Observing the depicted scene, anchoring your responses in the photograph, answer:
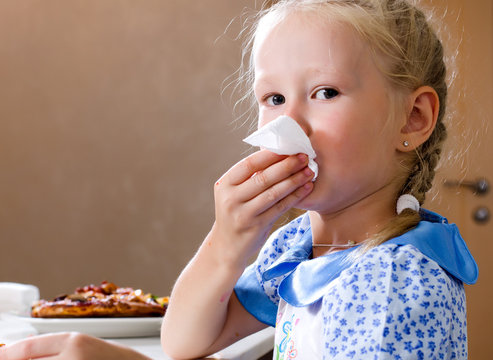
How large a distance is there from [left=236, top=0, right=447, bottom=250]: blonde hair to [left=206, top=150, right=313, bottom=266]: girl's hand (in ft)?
0.41

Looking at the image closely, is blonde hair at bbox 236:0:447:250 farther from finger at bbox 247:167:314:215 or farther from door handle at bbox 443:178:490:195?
door handle at bbox 443:178:490:195

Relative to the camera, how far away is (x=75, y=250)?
11.9 ft

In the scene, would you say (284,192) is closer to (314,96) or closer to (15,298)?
(314,96)

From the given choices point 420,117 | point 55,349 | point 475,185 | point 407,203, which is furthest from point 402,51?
point 475,185

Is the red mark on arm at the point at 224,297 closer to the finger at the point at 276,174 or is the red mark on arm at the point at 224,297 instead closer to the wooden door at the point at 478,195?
the finger at the point at 276,174

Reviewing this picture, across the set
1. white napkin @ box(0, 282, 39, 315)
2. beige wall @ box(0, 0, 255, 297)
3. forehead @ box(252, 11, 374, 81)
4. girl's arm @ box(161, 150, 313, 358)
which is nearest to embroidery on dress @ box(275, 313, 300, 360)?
girl's arm @ box(161, 150, 313, 358)

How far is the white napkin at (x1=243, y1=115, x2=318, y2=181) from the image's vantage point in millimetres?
790

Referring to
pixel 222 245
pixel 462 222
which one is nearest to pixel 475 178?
pixel 462 222

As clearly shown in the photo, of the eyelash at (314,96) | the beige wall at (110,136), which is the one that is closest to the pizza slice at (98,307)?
the eyelash at (314,96)

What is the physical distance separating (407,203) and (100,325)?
23.5 inches

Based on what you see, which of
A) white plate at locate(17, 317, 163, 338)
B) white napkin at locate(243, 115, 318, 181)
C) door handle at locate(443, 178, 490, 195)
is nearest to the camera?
white napkin at locate(243, 115, 318, 181)

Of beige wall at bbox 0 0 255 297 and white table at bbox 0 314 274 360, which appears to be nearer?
white table at bbox 0 314 274 360

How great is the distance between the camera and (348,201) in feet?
2.93

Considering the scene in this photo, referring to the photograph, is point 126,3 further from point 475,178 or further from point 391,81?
point 391,81
